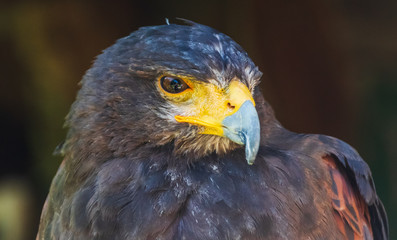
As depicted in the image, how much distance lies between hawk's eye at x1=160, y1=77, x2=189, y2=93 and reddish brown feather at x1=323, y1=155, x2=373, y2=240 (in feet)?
2.49

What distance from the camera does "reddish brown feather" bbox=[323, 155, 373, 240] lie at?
8.76ft

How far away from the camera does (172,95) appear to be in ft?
8.13

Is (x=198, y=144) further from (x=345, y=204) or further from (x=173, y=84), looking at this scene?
(x=345, y=204)

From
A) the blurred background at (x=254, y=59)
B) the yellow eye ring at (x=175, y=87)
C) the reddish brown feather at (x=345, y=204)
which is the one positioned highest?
the yellow eye ring at (x=175, y=87)

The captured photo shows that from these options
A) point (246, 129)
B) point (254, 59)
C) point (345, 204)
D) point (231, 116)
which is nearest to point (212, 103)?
point (231, 116)

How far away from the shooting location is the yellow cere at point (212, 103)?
7.89ft

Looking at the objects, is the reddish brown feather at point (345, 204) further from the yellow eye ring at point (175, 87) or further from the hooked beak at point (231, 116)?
the yellow eye ring at point (175, 87)

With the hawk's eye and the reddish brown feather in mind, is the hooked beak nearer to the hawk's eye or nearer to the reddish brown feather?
the hawk's eye

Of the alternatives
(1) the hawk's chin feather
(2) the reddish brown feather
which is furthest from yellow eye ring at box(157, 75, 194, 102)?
(2) the reddish brown feather

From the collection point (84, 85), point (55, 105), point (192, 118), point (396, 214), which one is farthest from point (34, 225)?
point (192, 118)

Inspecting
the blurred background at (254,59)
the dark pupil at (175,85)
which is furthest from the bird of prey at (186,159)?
the blurred background at (254,59)

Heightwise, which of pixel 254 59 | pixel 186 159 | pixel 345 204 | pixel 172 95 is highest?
pixel 172 95

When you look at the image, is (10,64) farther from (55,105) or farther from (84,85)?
(84,85)

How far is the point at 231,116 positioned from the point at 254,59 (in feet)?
10.9
